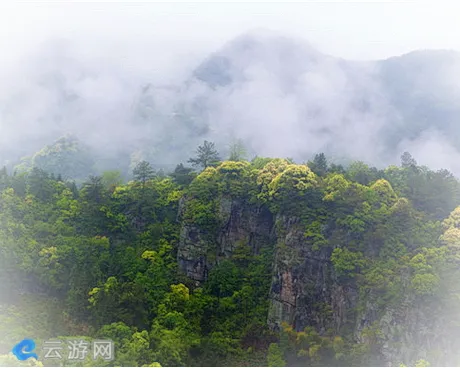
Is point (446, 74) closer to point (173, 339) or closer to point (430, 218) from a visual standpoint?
point (430, 218)

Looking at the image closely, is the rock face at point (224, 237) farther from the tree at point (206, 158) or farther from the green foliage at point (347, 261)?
the green foliage at point (347, 261)

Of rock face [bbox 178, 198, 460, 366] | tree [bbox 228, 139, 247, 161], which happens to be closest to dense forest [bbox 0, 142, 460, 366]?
rock face [bbox 178, 198, 460, 366]

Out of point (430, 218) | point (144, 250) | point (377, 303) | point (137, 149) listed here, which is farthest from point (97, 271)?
point (137, 149)

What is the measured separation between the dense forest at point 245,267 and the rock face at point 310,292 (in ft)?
0.15

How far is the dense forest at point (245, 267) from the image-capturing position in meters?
15.3

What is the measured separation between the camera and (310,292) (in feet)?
60.0

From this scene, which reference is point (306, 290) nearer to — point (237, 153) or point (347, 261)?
point (347, 261)

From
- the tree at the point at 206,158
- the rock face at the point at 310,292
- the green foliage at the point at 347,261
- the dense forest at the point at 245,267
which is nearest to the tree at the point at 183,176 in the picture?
the dense forest at the point at 245,267

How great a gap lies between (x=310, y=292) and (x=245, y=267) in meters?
3.36

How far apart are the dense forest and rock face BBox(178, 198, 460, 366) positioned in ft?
0.15

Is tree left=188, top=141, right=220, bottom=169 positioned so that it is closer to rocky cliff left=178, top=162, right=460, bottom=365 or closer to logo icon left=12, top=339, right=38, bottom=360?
rocky cliff left=178, top=162, right=460, bottom=365

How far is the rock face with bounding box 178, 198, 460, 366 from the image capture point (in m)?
14.7

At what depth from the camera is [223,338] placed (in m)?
17.1

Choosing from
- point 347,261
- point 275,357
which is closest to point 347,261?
point 347,261
